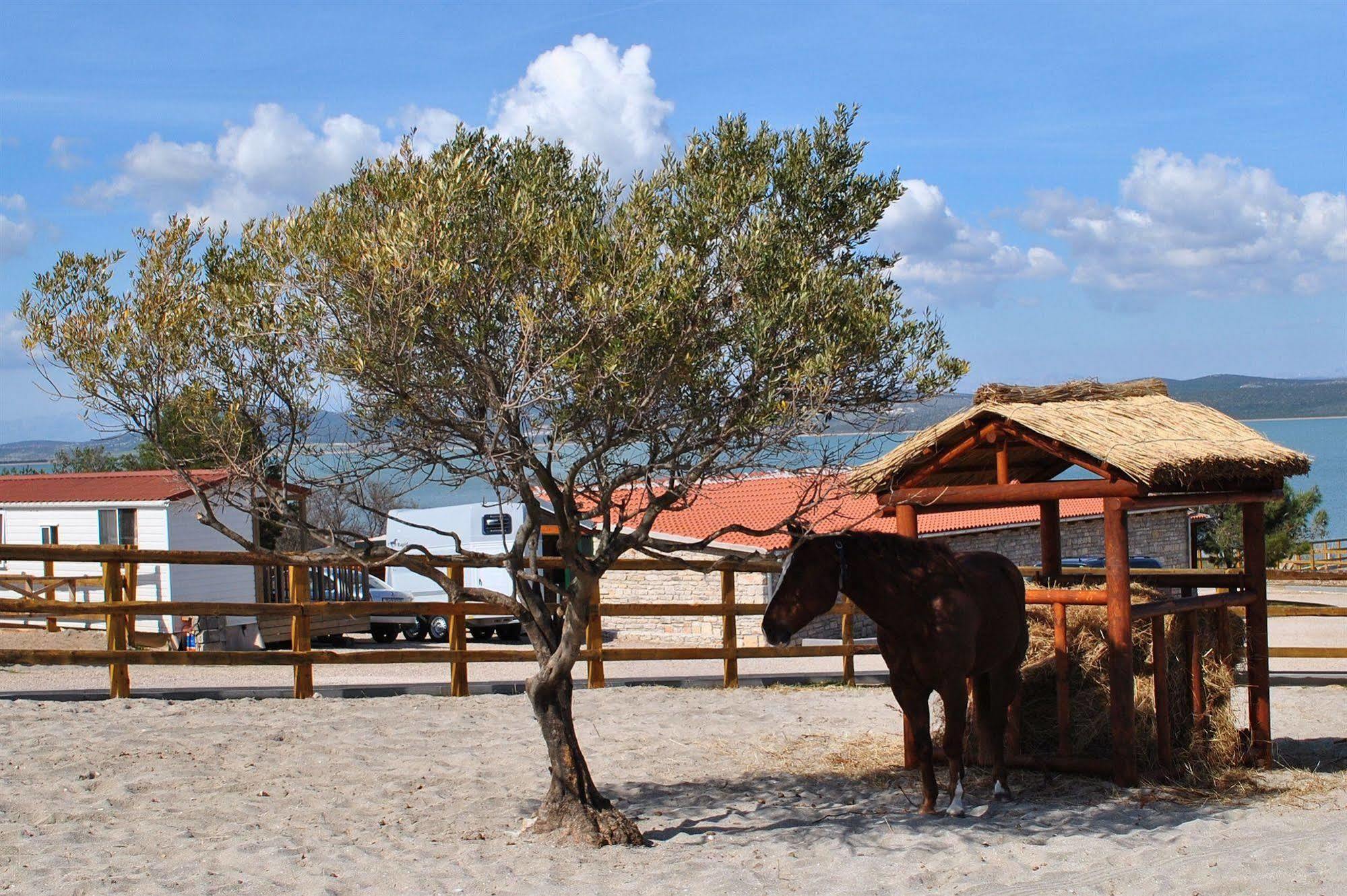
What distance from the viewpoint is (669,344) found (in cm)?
558

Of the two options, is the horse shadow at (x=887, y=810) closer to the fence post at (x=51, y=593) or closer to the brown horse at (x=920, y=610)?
the brown horse at (x=920, y=610)

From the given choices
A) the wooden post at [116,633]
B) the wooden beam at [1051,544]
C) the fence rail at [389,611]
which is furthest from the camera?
the wooden post at [116,633]

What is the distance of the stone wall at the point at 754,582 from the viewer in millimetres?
20672

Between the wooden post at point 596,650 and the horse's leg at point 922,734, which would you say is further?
the wooden post at point 596,650

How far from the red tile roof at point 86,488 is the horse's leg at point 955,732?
15396 mm

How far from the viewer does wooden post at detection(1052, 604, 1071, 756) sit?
7.77m

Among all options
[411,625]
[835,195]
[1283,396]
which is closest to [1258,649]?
[835,195]

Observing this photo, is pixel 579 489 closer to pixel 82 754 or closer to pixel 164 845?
pixel 164 845

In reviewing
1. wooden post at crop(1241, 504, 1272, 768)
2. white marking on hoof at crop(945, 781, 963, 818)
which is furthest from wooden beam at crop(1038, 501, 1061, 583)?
white marking on hoof at crop(945, 781, 963, 818)

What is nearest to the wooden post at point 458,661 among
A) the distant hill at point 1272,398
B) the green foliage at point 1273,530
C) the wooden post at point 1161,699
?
the wooden post at point 1161,699

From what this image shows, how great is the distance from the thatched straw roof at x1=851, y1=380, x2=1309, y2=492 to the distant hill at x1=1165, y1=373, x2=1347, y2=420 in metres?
119

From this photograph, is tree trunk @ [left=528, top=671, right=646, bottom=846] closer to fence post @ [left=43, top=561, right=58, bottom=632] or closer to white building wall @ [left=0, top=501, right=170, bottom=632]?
fence post @ [left=43, top=561, right=58, bottom=632]

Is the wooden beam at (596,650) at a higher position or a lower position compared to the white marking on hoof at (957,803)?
higher

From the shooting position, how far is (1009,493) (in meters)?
7.68
